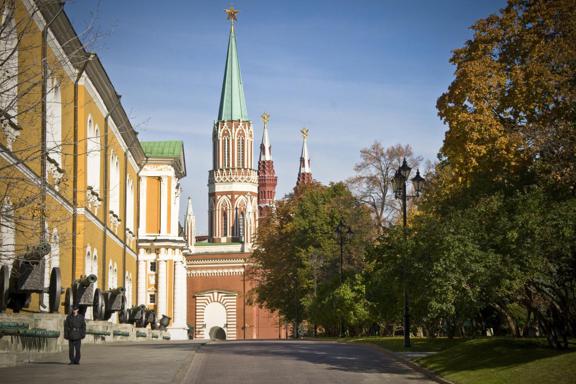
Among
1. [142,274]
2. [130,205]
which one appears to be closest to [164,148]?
[142,274]

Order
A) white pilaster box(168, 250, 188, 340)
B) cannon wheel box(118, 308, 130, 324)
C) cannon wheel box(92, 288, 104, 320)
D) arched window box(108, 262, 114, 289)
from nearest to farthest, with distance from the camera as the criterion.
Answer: cannon wheel box(92, 288, 104, 320)
cannon wheel box(118, 308, 130, 324)
arched window box(108, 262, 114, 289)
white pilaster box(168, 250, 188, 340)

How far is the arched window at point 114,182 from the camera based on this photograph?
51.2 meters

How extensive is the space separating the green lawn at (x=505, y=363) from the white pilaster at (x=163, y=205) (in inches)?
1815

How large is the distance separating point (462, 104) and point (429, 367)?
1233 centimetres

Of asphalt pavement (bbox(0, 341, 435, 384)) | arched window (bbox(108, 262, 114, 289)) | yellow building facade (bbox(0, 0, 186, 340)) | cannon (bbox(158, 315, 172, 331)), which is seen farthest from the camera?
cannon (bbox(158, 315, 172, 331))

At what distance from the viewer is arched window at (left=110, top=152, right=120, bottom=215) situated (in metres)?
51.2

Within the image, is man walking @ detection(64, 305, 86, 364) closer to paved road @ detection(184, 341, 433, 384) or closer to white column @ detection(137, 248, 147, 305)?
paved road @ detection(184, 341, 433, 384)

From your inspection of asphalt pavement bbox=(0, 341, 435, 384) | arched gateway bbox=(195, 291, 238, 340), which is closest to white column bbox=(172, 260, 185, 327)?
asphalt pavement bbox=(0, 341, 435, 384)

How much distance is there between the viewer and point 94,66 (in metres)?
41.0

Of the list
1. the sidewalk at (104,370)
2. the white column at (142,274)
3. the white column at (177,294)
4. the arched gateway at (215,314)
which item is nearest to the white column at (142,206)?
the white column at (142,274)

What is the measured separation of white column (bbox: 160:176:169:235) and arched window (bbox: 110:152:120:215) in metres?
16.3

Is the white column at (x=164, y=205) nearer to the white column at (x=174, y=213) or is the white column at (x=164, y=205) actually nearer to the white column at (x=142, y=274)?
the white column at (x=174, y=213)

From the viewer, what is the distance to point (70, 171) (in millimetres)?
37656

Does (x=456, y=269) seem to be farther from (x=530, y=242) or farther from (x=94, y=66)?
(x=94, y=66)
